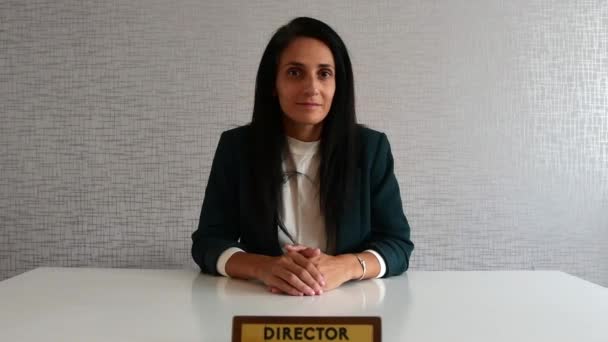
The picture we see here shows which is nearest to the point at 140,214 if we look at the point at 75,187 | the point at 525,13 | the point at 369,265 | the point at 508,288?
the point at 75,187

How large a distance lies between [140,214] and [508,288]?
48.9 inches

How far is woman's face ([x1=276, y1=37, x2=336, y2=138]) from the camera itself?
110cm

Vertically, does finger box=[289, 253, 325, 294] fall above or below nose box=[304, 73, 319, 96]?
below

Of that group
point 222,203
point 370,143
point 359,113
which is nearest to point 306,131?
point 370,143

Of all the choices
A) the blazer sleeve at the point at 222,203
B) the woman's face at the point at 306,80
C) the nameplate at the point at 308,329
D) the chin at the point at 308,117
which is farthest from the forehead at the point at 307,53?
the nameplate at the point at 308,329

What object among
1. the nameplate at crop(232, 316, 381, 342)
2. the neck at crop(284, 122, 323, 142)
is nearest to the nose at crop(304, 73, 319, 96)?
the neck at crop(284, 122, 323, 142)

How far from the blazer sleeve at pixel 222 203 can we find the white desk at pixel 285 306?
0.35ft

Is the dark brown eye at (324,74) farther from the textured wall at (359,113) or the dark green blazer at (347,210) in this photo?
the textured wall at (359,113)

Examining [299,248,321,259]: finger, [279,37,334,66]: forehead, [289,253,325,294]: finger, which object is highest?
[279,37,334,66]: forehead

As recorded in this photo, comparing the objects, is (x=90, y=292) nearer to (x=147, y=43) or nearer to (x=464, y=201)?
(x=147, y=43)

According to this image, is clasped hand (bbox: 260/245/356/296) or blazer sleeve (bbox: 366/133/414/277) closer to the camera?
clasped hand (bbox: 260/245/356/296)

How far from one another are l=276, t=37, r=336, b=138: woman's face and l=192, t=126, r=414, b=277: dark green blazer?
0.14 meters

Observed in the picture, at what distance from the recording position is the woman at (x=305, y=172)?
1.12m

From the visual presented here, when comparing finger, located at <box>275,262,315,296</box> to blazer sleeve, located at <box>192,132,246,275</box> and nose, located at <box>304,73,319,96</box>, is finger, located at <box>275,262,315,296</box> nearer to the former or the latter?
blazer sleeve, located at <box>192,132,246,275</box>
